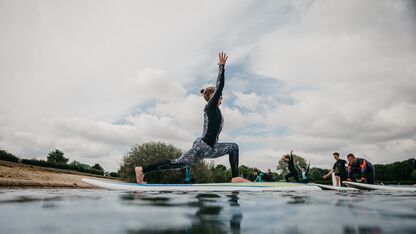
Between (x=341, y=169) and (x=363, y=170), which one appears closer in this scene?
(x=363, y=170)

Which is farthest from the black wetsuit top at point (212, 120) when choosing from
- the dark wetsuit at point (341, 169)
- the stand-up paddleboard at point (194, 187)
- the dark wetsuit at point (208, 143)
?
the dark wetsuit at point (341, 169)

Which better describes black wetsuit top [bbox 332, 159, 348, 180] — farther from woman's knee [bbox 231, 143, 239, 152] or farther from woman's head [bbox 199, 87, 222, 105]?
woman's head [bbox 199, 87, 222, 105]

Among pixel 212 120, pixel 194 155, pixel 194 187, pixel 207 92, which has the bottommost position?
pixel 194 187

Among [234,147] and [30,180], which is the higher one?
[234,147]

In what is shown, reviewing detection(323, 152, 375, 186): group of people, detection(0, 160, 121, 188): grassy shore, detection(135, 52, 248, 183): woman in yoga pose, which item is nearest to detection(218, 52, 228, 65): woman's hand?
detection(135, 52, 248, 183): woman in yoga pose

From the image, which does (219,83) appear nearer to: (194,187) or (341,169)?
(194,187)

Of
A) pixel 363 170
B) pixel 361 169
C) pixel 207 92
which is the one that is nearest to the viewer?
pixel 207 92

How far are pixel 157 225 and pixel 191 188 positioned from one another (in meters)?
4.43

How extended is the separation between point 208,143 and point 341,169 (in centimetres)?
806

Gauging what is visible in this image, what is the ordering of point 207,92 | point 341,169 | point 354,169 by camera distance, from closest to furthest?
1. point 207,92
2. point 354,169
3. point 341,169

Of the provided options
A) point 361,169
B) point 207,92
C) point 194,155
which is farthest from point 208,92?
point 361,169

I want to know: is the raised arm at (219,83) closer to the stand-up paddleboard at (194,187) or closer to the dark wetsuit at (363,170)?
the stand-up paddleboard at (194,187)

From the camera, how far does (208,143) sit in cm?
640

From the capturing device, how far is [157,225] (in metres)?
1.76
